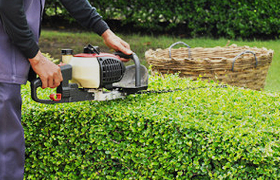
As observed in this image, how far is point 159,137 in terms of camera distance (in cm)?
247

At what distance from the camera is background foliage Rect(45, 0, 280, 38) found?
798 centimetres

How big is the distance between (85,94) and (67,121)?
24cm

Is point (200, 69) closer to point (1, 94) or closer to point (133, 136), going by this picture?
point (133, 136)

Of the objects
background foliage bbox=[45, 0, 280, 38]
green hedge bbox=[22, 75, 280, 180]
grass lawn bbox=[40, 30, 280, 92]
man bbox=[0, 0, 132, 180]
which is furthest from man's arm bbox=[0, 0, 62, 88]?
background foliage bbox=[45, 0, 280, 38]

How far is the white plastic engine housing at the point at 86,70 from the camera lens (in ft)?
8.16

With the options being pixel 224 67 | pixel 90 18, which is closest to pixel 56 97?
pixel 90 18

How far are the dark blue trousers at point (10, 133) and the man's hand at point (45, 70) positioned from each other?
13 cm

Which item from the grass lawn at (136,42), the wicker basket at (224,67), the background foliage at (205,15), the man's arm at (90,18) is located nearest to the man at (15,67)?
the man's arm at (90,18)

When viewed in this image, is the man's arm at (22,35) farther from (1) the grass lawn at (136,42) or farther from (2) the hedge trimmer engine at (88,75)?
(1) the grass lawn at (136,42)

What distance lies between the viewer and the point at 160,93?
3143 mm

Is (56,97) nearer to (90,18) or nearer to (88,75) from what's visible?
(88,75)

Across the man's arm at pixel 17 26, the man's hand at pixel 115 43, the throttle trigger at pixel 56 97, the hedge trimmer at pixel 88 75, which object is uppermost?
the man's arm at pixel 17 26

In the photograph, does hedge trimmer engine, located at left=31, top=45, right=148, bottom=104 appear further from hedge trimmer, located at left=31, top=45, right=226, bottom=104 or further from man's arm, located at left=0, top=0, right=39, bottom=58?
man's arm, located at left=0, top=0, right=39, bottom=58

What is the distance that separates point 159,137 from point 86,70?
1.93 ft
